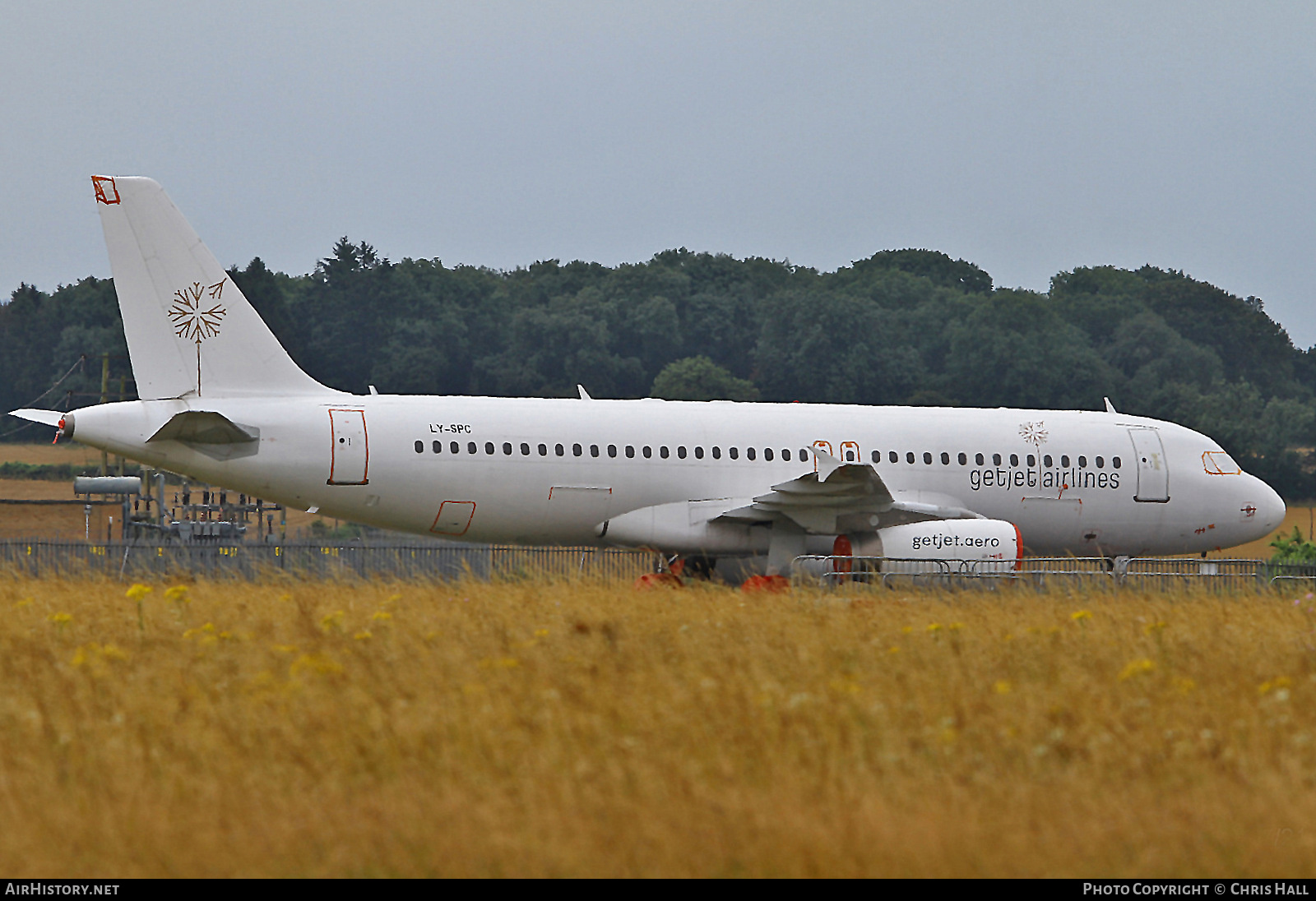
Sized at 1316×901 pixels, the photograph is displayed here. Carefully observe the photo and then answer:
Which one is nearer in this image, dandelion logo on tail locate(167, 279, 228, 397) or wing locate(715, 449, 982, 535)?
dandelion logo on tail locate(167, 279, 228, 397)

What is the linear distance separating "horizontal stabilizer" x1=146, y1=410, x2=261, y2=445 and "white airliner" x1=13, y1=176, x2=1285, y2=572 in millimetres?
25

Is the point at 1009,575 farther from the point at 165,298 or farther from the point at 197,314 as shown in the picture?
the point at 165,298

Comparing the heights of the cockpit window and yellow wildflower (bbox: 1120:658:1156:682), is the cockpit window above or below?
above

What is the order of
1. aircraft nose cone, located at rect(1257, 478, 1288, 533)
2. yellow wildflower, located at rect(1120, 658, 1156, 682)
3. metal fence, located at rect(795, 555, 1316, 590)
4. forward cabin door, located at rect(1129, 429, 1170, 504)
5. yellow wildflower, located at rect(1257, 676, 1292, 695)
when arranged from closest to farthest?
yellow wildflower, located at rect(1120, 658, 1156, 682) → yellow wildflower, located at rect(1257, 676, 1292, 695) → metal fence, located at rect(795, 555, 1316, 590) → forward cabin door, located at rect(1129, 429, 1170, 504) → aircraft nose cone, located at rect(1257, 478, 1288, 533)

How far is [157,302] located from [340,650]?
1157 cm

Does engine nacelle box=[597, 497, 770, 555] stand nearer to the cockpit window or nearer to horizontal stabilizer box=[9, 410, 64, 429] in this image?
horizontal stabilizer box=[9, 410, 64, 429]

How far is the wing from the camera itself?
21.1m

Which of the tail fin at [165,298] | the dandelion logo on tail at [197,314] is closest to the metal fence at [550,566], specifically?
the tail fin at [165,298]

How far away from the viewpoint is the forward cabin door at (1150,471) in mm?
25047

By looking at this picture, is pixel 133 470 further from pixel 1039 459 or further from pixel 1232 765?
pixel 1232 765

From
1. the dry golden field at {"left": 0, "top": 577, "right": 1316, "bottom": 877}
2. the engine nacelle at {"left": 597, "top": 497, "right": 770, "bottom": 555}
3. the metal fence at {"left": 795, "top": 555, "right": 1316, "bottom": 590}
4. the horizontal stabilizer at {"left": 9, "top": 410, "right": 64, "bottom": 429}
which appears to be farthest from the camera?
the engine nacelle at {"left": 597, "top": 497, "right": 770, "bottom": 555}

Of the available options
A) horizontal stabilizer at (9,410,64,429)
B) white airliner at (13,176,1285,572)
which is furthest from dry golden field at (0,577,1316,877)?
horizontal stabilizer at (9,410,64,429)

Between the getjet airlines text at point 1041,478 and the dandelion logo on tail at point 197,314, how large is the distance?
11510 mm

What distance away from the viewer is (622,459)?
2191cm
